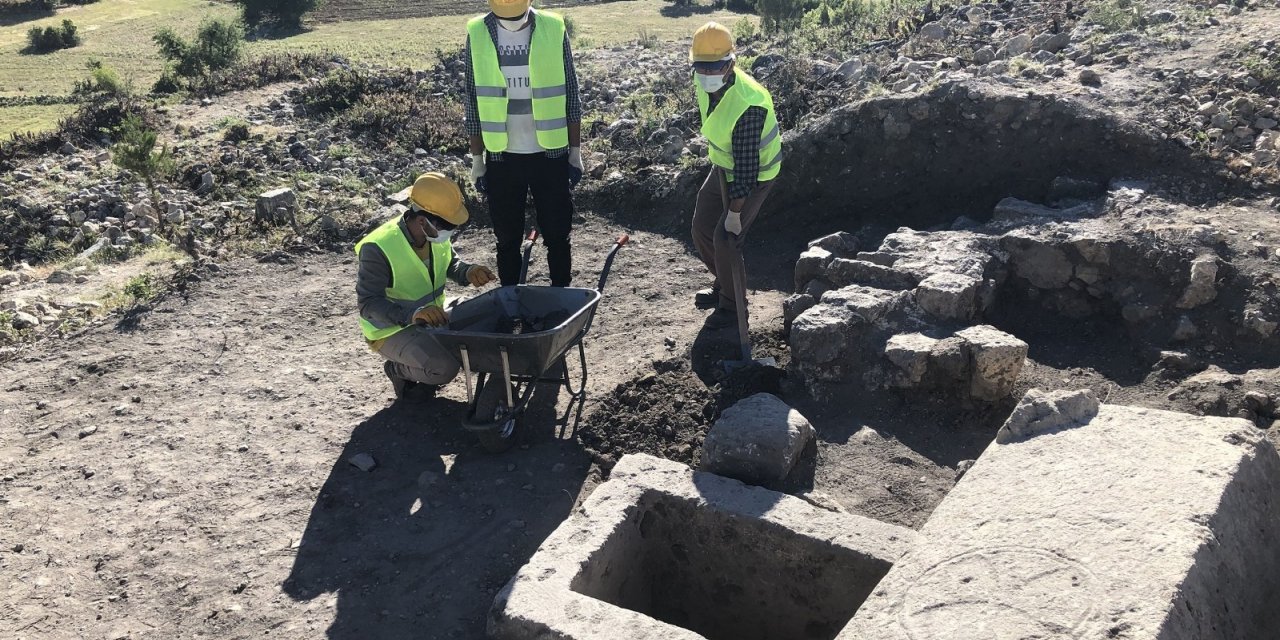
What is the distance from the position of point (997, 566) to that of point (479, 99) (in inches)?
150

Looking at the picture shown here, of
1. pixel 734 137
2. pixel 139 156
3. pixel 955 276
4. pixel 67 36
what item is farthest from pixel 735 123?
pixel 67 36

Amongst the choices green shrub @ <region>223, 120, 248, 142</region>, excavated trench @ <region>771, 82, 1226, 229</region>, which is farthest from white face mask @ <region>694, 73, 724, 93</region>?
green shrub @ <region>223, 120, 248, 142</region>

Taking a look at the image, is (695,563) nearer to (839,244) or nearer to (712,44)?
(712,44)

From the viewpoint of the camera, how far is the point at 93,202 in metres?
8.41

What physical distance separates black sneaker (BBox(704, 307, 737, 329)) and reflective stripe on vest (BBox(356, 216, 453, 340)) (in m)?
1.70

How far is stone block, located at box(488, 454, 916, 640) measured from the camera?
325 cm

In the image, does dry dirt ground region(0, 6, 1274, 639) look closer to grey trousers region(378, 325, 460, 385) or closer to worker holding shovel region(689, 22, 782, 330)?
grey trousers region(378, 325, 460, 385)

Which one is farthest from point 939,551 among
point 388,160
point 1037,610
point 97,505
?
point 388,160

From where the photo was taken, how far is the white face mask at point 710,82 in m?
4.91

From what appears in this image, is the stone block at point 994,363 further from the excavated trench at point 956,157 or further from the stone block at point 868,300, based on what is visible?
the excavated trench at point 956,157

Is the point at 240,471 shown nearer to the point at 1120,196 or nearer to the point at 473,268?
the point at 473,268

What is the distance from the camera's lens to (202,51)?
14680mm

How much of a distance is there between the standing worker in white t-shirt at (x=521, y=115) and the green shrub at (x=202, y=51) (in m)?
11.2

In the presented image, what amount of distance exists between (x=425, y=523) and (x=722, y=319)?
90.9 inches
